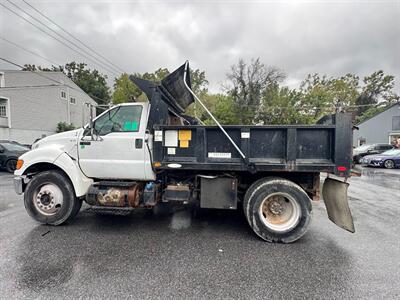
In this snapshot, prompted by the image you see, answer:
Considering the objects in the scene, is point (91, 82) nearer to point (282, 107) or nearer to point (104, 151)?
point (282, 107)

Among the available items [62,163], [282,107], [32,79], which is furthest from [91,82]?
[62,163]

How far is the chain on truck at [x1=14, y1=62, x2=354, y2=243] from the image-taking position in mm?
3281

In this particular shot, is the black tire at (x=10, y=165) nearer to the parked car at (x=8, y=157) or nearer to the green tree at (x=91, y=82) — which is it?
the parked car at (x=8, y=157)

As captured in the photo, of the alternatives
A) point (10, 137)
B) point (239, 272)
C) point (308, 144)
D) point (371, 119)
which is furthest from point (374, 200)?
point (371, 119)

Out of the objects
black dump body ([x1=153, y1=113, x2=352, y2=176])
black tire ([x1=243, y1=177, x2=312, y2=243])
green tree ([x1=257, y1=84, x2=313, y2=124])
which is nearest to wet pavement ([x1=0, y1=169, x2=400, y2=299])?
black tire ([x1=243, y1=177, x2=312, y2=243])

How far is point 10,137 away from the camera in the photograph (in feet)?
60.0

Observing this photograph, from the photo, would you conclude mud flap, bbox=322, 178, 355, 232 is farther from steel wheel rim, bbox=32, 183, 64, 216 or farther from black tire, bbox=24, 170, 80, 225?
steel wheel rim, bbox=32, 183, 64, 216

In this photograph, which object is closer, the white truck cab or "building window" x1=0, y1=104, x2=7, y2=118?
the white truck cab

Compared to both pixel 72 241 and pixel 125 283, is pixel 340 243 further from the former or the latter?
pixel 72 241

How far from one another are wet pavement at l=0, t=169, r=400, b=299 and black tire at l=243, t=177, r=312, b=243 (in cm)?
17

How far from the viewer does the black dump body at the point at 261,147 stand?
10.5 ft

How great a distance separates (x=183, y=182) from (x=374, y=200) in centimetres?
587

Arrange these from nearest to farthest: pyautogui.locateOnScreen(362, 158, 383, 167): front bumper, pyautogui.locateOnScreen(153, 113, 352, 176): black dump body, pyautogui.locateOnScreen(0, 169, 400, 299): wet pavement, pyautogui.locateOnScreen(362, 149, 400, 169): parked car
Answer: pyautogui.locateOnScreen(0, 169, 400, 299): wet pavement < pyautogui.locateOnScreen(153, 113, 352, 176): black dump body < pyautogui.locateOnScreen(362, 149, 400, 169): parked car < pyautogui.locateOnScreen(362, 158, 383, 167): front bumper

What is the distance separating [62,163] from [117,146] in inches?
43.0
